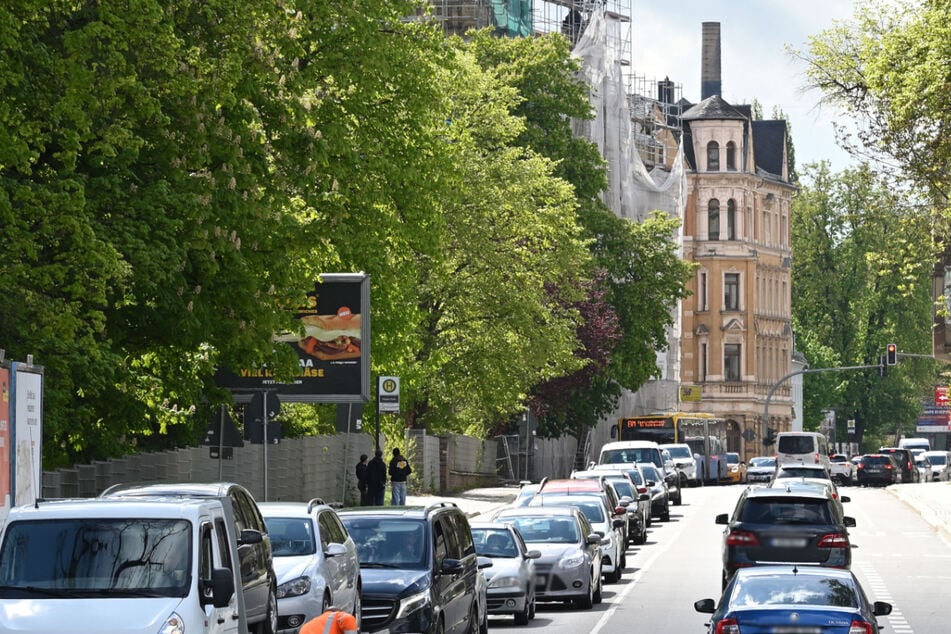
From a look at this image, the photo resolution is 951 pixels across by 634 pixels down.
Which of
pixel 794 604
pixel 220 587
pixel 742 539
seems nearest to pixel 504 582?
pixel 742 539

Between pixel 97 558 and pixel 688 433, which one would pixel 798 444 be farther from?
pixel 97 558

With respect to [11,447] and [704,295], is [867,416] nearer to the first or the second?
[704,295]

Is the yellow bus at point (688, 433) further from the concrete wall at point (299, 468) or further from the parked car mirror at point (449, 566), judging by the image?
the parked car mirror at point (449, 566)

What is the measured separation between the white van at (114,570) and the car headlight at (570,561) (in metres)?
12.5

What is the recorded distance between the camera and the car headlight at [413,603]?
61.2 ft

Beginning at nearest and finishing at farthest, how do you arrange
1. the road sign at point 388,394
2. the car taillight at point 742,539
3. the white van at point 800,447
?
the car taillight at point 742,539, the road sign at point 388,394, the white van at point 800,447

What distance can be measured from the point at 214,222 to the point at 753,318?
319 ft

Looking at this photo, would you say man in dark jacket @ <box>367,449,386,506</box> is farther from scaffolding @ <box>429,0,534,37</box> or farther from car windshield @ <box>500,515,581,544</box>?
scaffolding @ <box>429,0,534,37</box>

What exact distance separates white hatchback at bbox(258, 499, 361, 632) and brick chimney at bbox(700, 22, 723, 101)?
114 metres

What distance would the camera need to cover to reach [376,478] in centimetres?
4503

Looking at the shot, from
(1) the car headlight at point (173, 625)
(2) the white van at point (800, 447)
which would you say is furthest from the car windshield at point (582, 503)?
(2) the white van at point (800, 447)

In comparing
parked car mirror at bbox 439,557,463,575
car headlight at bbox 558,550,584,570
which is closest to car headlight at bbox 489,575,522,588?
car headlight at bbox 558,550,584,570

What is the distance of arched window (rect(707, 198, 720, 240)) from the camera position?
12381 cm

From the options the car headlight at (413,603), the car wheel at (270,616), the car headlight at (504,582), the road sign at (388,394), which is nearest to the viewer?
the car wheel at (270,616)
